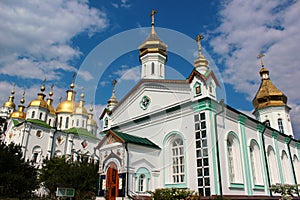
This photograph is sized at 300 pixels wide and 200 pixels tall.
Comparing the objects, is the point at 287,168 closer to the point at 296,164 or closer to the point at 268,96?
the point at 296,164

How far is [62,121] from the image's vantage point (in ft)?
152

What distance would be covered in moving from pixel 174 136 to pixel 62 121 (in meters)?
35.6

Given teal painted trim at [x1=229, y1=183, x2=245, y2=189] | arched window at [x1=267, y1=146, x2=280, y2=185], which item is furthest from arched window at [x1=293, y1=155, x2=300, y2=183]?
teal painted trim at [x1=229, y1=183, x2=245, y2=189]

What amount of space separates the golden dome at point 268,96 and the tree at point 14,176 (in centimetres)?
2546

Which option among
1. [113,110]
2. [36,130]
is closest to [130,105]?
[113,110]

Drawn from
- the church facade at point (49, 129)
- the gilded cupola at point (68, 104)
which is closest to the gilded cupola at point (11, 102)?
the church facade at point (49, 129)

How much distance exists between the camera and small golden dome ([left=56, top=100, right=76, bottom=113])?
47.1 metres

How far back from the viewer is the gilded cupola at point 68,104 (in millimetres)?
47344

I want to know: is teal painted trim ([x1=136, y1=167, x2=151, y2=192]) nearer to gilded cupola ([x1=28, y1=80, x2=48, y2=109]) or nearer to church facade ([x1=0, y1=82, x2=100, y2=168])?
church facade ([x1=0, y1=82, x2=100, y2=168])

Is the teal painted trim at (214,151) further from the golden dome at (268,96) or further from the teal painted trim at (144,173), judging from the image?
the golden dome at (268,96)

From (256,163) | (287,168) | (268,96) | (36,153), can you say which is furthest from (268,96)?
(36,153)

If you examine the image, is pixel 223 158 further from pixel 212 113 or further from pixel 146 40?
pixel 146 40

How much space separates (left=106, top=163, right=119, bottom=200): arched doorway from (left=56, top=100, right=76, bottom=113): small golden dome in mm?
33432

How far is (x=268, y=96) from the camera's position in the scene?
29625mm
